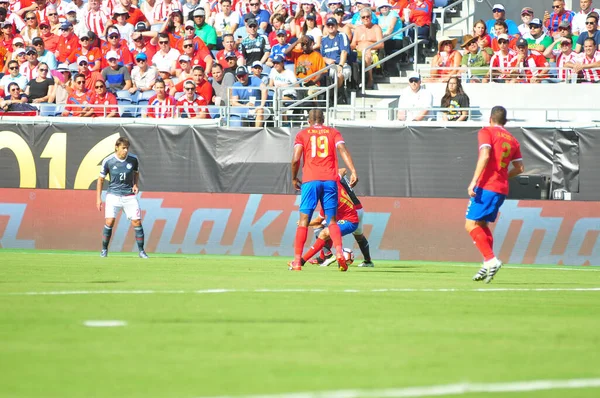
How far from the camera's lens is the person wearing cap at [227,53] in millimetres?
25261

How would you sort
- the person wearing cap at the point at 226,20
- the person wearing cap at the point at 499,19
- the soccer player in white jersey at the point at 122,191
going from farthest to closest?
the person wearing cap at the point at 226,20 → the person wearing cap at the point at 499,19 → the soccer player in white jersey at the point at 122,191

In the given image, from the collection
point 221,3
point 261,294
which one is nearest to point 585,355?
point 261,294

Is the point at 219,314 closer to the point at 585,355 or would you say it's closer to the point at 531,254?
the point at 585,355

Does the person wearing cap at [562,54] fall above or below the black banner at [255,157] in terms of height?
above

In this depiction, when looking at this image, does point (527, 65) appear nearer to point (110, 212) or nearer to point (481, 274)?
point (110, 212)

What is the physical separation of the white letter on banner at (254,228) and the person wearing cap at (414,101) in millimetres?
3409

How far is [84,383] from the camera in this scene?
18.6 feet

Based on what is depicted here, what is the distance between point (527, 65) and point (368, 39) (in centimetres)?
370

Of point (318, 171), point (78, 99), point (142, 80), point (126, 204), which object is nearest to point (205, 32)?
point (142, 80)

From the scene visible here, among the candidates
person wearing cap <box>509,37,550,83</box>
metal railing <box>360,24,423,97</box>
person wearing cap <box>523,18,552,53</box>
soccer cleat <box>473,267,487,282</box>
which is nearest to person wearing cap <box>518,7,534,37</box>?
person wearing cap <box>523,18,552,53</box>

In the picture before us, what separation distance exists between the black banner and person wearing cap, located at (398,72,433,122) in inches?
24.5

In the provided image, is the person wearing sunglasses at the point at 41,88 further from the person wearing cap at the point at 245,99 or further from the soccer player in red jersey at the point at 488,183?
the soccer player in red jersey at the point at 488,183

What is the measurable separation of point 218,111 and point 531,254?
7.70m

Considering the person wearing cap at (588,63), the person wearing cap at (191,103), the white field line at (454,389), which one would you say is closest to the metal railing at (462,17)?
the person wearing cap at (588,63)
